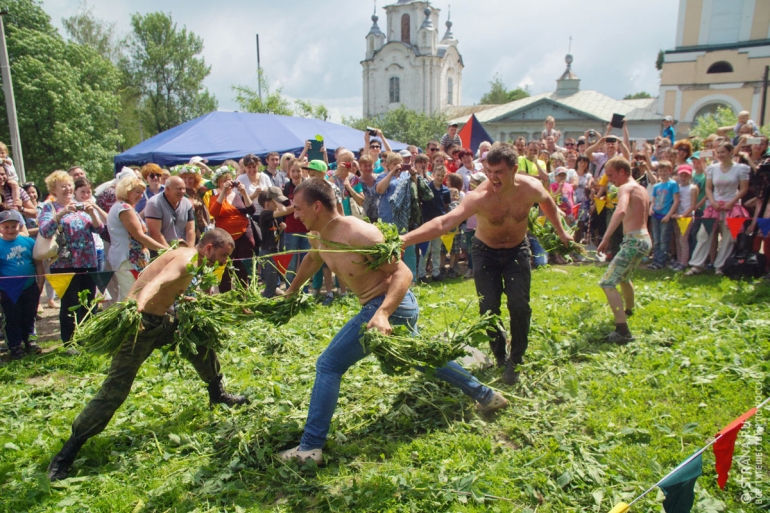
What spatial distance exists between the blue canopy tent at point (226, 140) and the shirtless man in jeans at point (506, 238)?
12.0 metres

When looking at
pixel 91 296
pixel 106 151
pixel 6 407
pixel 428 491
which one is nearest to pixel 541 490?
pixel 428 491

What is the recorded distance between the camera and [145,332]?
421 cm

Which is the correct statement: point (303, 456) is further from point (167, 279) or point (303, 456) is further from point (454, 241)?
point (454, 241)

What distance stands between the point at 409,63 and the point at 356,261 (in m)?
76.4

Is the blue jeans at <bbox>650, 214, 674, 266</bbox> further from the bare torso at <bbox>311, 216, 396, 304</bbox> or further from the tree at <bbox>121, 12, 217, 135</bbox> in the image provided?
the tree at <bbox>121, 12, 217, 135</bbox>

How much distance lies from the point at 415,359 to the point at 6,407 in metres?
4.18

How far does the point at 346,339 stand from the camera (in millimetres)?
3852

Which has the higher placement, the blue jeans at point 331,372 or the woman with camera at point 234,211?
the woman with camera at point 234,211

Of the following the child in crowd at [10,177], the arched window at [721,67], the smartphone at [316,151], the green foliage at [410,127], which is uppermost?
the arched window at [721,67]

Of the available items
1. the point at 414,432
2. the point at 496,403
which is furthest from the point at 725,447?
the point at 414,432

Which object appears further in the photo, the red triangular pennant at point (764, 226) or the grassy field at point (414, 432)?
the red triangular pennant at point (764, 226)

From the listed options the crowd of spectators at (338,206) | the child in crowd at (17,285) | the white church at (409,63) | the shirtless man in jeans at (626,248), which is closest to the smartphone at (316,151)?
the crowd of spectators at (338,206)

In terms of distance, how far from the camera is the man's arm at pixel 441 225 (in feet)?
13.7

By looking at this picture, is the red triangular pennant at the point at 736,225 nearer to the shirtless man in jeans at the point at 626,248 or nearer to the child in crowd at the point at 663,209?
the child in crowd at the point at 663,209
